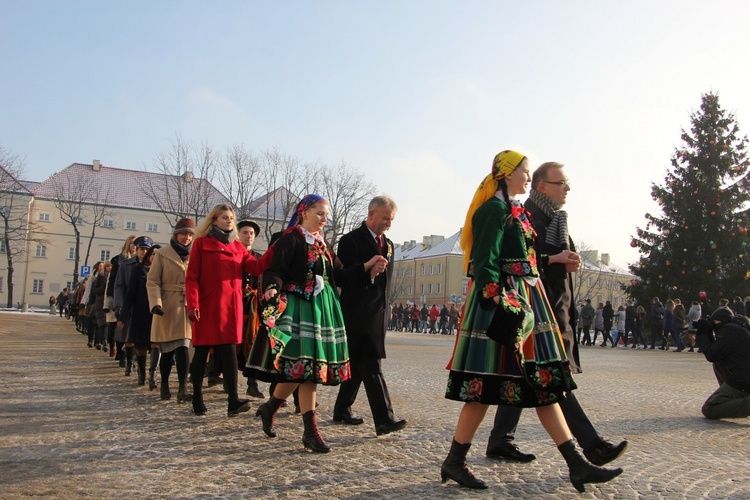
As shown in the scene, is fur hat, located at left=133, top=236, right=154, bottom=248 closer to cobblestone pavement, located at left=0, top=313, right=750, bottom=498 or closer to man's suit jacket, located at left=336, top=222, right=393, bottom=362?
cobblestone pavement, located at left=0, top=313, right=750, bottom=498

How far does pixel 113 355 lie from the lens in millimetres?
14242

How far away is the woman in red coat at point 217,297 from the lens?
6699 millimetres

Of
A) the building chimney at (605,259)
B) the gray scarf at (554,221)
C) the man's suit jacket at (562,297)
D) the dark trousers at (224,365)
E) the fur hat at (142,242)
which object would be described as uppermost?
the building chimney at (605,259)

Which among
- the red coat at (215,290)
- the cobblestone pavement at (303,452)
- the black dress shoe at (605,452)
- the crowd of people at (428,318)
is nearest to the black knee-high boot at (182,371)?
the cobblestone pavement at (303,452)

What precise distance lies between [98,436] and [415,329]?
43000 mm

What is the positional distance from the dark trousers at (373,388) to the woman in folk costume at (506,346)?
5.13 ft

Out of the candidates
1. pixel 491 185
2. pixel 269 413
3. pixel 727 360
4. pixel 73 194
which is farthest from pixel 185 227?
pixel 73 194

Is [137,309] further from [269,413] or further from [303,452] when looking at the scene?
[303,452]

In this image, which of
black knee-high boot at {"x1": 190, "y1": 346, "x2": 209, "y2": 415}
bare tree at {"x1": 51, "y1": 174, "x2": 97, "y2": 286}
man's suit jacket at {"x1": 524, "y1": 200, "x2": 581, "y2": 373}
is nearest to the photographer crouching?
man's suit jacket at {"x1": 524, "y1": 200, "x2": 581, "y2": 373}

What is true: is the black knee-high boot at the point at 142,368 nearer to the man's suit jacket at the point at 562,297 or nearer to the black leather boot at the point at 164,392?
the black leather boot at the point at 164,392

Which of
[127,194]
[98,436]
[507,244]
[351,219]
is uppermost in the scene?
[127,194]

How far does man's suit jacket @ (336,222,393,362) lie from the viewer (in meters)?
5.91

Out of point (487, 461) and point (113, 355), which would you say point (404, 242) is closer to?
point (113, 355)

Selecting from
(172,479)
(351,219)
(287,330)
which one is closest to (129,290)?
(287,330)
